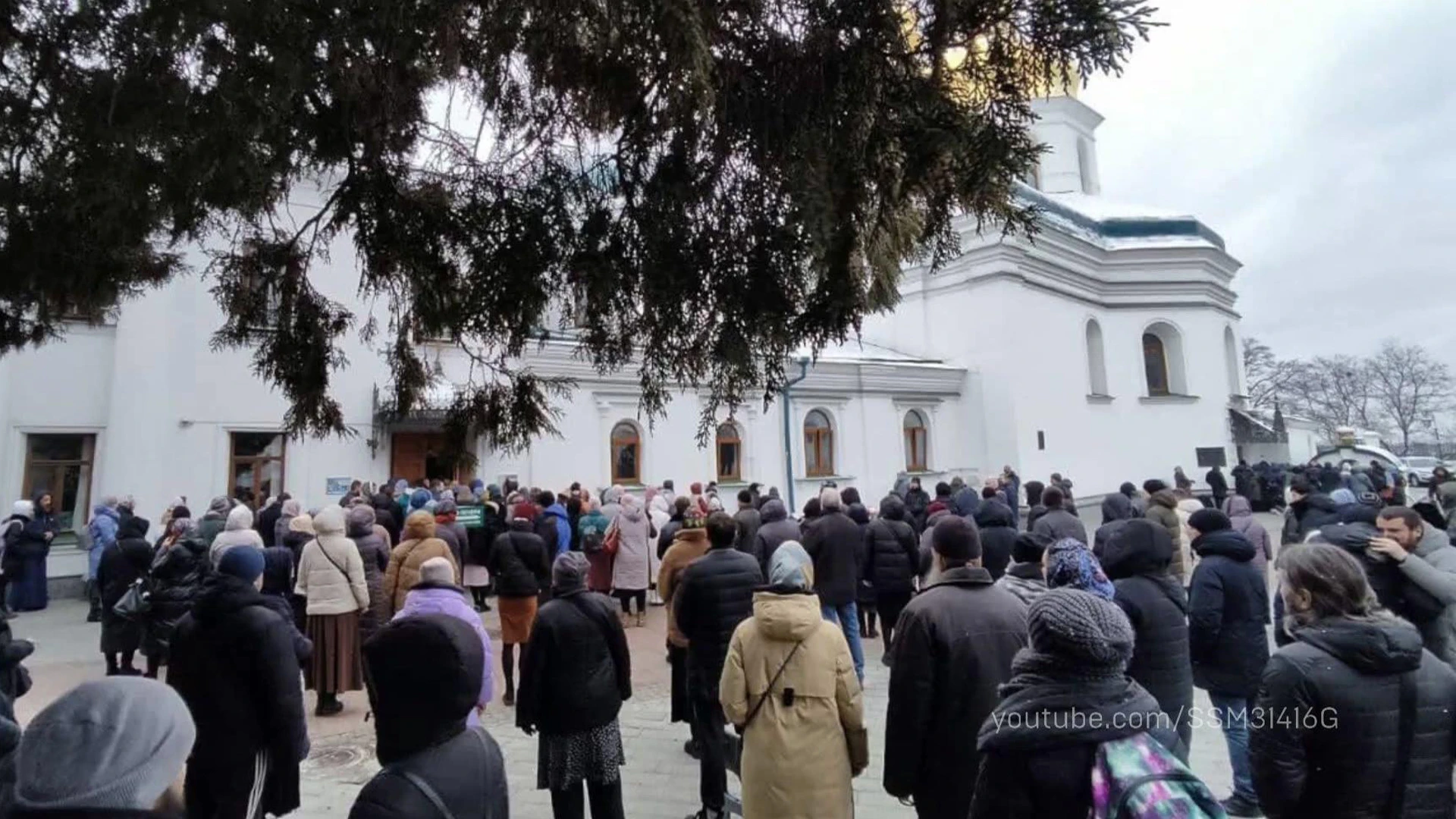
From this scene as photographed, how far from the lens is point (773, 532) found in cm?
745

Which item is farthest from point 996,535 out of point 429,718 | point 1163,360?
point 1163,360

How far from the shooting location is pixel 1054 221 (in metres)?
25.2

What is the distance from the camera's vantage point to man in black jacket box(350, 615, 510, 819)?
2.01 metres

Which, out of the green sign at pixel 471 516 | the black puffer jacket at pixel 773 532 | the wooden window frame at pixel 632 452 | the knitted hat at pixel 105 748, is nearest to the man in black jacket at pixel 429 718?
the knitted hat at pixel 105 748

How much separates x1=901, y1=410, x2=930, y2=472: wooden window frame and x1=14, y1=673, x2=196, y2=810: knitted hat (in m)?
22.3

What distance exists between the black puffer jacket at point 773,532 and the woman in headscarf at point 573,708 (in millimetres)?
3160

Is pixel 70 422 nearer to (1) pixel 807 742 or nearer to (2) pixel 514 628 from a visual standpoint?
(2) pixel 514 628

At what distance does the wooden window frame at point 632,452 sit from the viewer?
692 inches

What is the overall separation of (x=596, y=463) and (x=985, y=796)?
15515 mm

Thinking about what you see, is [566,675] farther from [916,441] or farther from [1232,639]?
[916,441]

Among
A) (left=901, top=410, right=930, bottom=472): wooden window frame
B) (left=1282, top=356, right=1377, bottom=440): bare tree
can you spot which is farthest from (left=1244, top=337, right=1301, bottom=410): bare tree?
(left=901, top=410, right=930, bottom=472): wooden window frame

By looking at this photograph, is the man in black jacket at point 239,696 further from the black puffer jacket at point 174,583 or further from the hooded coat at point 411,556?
the black puffer jacket at point 174,583

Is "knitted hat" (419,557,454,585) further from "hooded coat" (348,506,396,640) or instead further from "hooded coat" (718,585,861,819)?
"hooded coat" (348,506,396,640)

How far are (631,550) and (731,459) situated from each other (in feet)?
32.0
